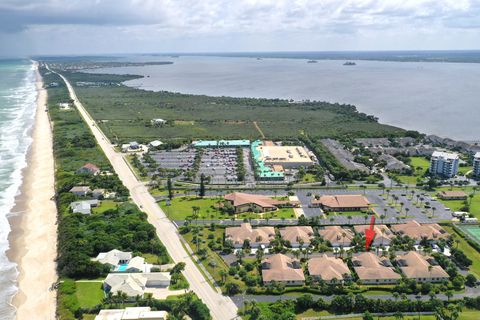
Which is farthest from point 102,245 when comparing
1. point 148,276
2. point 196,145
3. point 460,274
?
point 196,145

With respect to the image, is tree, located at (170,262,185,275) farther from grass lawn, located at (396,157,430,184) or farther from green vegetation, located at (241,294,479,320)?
grass lawn, located at (396,157,430,184)

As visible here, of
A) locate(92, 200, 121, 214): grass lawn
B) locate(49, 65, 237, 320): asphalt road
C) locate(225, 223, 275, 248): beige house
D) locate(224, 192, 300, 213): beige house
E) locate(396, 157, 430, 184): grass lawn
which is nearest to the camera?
locate(49, 65, 237, 320): asphalt road

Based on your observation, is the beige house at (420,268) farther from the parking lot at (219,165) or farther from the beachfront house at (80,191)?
the beachfront house at (80,191)

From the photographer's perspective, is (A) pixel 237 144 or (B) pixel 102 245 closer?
(B) pixel 102 245

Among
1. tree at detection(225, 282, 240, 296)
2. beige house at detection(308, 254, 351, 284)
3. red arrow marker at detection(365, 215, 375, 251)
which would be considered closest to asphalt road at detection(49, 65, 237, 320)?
tree at detection(225, 282, 240, 296)

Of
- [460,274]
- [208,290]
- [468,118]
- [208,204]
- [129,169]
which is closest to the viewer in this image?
[208,290]

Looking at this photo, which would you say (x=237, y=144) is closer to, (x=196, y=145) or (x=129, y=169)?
(x=196, y=145)

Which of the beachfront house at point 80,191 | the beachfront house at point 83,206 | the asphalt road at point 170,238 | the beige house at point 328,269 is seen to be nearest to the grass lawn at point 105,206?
the beachfront house at point 83,206
